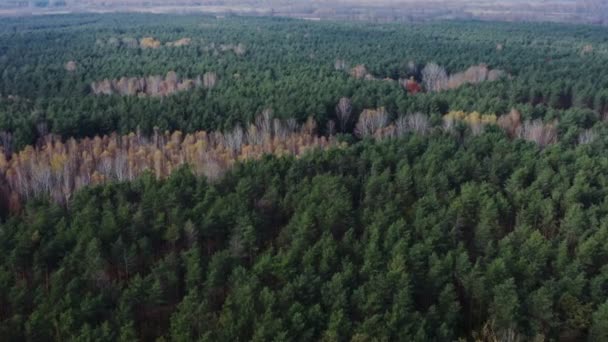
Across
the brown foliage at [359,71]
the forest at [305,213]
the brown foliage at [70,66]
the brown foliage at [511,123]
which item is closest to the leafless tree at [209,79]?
the forest at [305,213]

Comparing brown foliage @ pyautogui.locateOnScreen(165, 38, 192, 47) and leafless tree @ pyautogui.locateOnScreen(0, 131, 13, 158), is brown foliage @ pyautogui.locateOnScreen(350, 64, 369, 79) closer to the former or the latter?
brown foliage @ pyautogui.locateOnScreen(165, 38, 192, 47)

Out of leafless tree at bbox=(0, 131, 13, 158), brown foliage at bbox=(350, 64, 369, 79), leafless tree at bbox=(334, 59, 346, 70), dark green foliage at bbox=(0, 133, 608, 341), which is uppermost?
leafless tree at bbox=(334, 59, 346, 70)

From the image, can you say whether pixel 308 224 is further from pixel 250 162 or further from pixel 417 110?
pixel 417 110

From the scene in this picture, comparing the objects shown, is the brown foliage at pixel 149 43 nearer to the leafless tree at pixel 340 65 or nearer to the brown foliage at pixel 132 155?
the leafless tree at pixel 340 65

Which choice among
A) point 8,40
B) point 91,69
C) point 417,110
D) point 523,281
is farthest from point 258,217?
point 8,40

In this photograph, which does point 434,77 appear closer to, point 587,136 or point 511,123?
point 511,123

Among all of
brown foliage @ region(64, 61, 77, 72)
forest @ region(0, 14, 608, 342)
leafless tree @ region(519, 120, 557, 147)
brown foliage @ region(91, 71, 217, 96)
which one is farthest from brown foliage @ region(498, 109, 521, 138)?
brown foliage @ region(64, 61, 77, 72)
